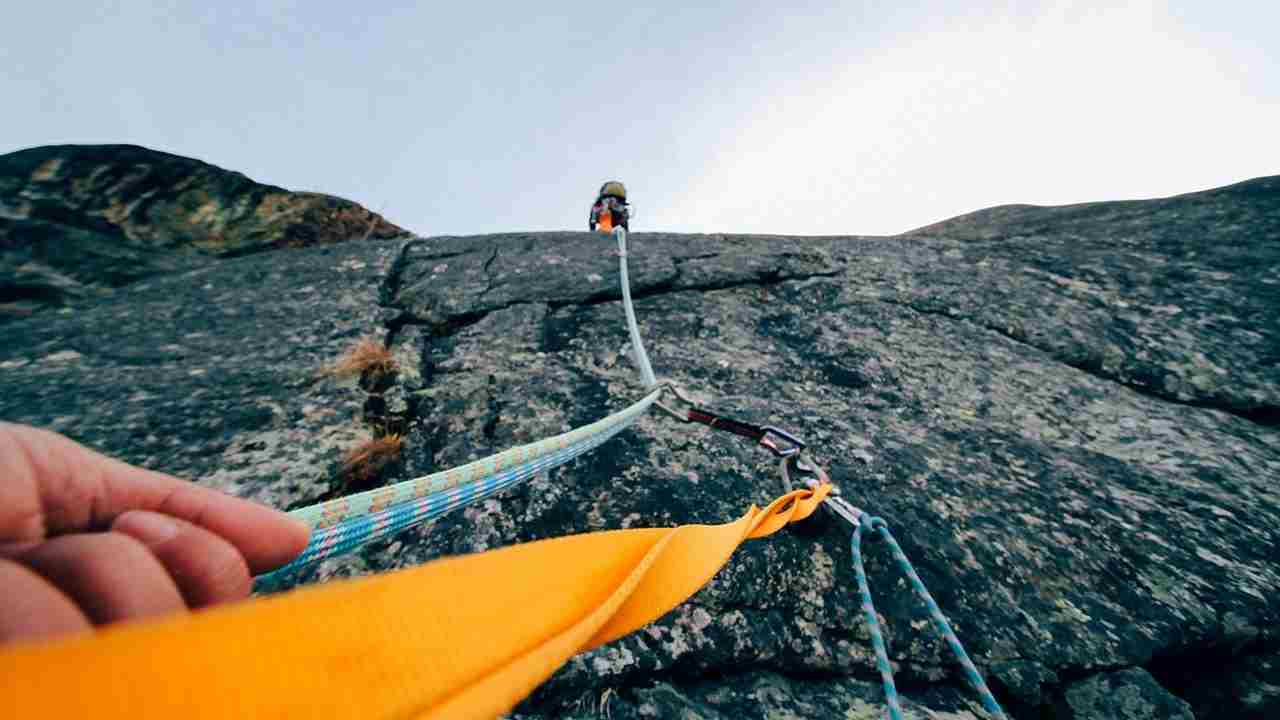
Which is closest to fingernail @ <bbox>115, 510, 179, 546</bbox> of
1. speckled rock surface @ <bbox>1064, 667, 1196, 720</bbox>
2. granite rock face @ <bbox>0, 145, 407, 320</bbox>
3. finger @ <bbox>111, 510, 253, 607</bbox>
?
Answer: finger @ <bbox>111, 510, 253, 607</bbox>

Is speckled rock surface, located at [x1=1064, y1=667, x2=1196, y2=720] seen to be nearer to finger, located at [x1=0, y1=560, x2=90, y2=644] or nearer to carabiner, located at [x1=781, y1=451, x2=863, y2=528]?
carabiner, located at [x1=781, y1=451, x2=863, y2=528]

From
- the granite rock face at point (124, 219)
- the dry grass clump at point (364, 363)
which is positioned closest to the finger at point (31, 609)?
the dry grass clump at point (364, 363)

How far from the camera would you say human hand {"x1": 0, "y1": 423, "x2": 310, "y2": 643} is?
42 centimetres

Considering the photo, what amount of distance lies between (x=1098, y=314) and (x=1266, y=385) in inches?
29.5

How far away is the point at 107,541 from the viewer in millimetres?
473

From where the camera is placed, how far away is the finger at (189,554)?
0.54 metres

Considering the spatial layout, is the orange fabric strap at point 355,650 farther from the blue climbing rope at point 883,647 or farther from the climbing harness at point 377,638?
the blue climbing rope at point 883,647

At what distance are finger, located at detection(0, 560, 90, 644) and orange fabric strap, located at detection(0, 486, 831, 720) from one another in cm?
5

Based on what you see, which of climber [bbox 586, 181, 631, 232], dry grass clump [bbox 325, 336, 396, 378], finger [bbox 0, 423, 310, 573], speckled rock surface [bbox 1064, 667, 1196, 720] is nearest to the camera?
finger [bbox 0, 423, 310, 573]

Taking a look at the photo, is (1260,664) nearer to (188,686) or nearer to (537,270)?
(188,686)

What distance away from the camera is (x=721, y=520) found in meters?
1.66

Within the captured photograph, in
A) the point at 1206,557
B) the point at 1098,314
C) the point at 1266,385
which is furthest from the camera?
the point at 1098,314

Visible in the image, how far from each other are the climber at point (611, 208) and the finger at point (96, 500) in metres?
5.26

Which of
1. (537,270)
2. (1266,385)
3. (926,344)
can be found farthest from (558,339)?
(1266,385)
